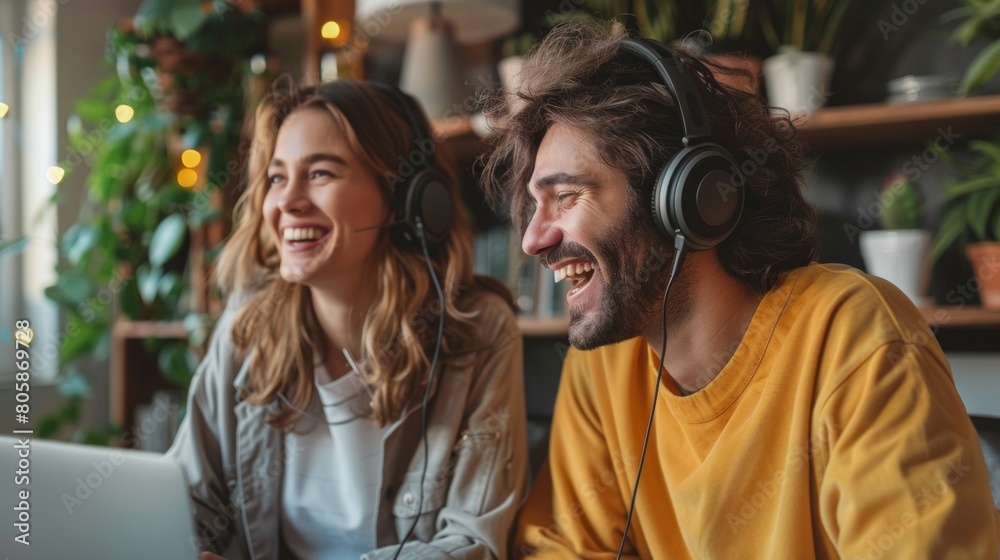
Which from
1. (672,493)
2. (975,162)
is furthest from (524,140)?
(975,162)

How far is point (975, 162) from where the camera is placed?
1574mm

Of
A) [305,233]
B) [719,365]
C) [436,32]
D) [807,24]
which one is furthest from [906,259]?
[436,32]

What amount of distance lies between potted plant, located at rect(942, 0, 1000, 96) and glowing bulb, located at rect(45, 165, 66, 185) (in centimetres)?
240

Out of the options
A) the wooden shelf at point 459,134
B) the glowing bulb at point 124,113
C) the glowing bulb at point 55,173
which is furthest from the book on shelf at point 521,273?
the glowing bulb at point 55,173

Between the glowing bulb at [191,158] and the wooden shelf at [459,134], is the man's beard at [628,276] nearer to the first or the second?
the wooden shelf at [459,134]

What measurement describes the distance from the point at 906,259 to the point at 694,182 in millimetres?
830

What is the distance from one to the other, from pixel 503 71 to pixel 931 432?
135 centimetres

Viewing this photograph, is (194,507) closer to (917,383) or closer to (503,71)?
(917,383)

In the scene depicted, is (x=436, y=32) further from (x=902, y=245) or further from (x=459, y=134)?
(x=902, y=245)

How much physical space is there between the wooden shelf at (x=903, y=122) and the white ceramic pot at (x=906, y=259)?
7.9 inches

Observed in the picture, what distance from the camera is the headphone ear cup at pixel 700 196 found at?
850mm

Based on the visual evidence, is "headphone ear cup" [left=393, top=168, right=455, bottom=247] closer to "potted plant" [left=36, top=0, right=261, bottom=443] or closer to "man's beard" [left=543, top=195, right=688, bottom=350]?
"man's beard" [left=543, top=195, right=688, bottom=350]

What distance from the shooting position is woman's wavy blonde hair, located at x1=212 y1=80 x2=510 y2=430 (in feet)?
4.15

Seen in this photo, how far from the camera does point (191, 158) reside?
2.39 meters
